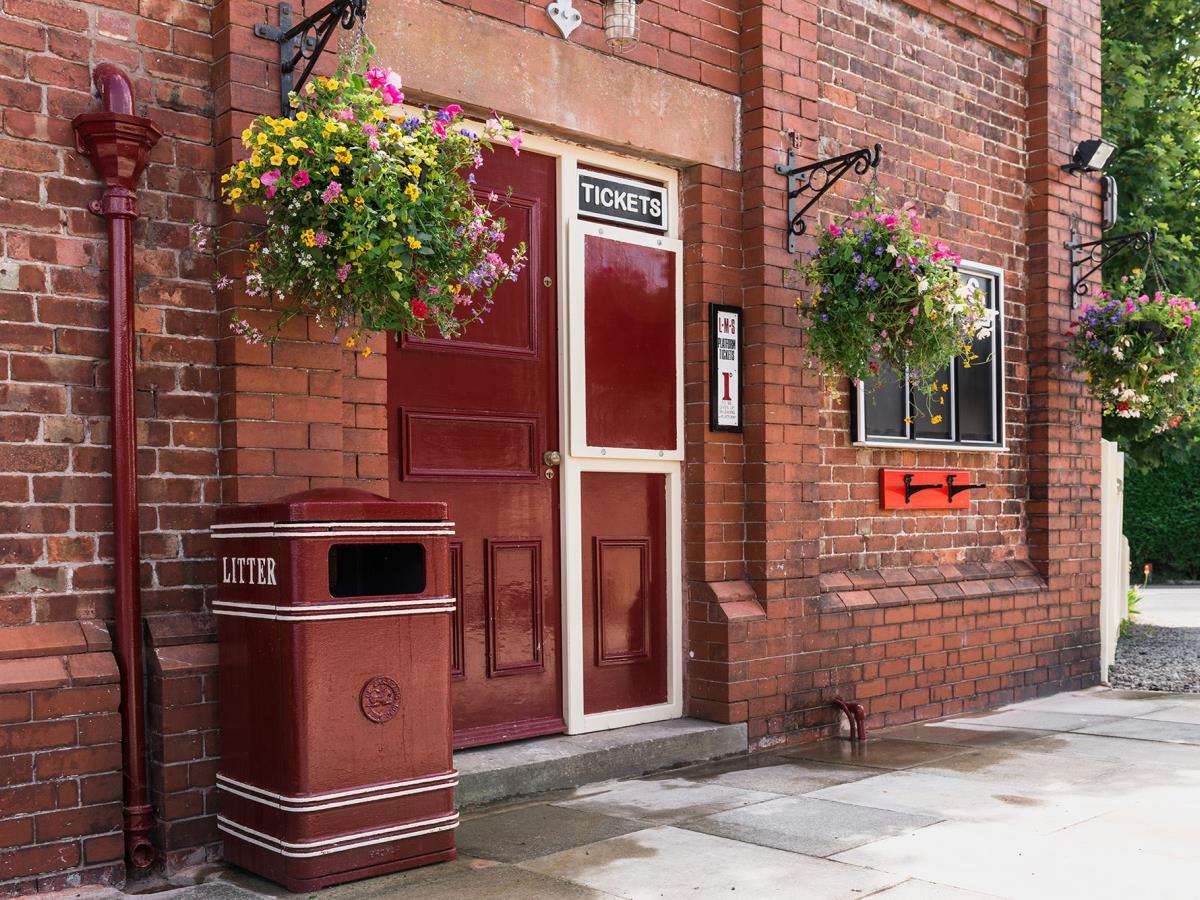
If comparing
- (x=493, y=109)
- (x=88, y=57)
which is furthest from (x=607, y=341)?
(x=88, y=57)

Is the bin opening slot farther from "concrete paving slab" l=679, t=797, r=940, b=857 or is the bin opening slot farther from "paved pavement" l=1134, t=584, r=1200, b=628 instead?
"paved pavement" l=1134, t=584, r=1200, b=628

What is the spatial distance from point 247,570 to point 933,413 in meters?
4.90

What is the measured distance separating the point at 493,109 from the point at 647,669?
2.86 meters

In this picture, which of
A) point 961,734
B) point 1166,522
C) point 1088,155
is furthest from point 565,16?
point 1166,522

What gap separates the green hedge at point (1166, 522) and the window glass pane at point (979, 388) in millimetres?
15572

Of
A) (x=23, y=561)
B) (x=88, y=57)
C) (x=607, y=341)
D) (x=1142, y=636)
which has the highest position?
(x=88, y=57)

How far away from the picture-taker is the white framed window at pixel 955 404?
7082 mm

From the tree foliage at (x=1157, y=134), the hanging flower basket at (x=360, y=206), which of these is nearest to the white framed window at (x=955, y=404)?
the hanging flower basket at (x=360, y=206)

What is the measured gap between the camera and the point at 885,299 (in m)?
6.02

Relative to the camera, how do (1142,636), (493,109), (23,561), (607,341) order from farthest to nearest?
(1142,636)
(607,341)
(493,109)
(23,561)

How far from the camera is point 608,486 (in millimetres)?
5969

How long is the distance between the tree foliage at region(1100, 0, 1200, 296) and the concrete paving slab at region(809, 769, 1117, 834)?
7284 millimetres

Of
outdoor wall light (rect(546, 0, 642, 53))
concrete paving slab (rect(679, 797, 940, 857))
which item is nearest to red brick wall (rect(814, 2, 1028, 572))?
outdoor wall light (rect(546, 0, 642, 53))

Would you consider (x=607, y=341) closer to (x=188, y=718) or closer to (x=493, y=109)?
(x=493, y=109)
